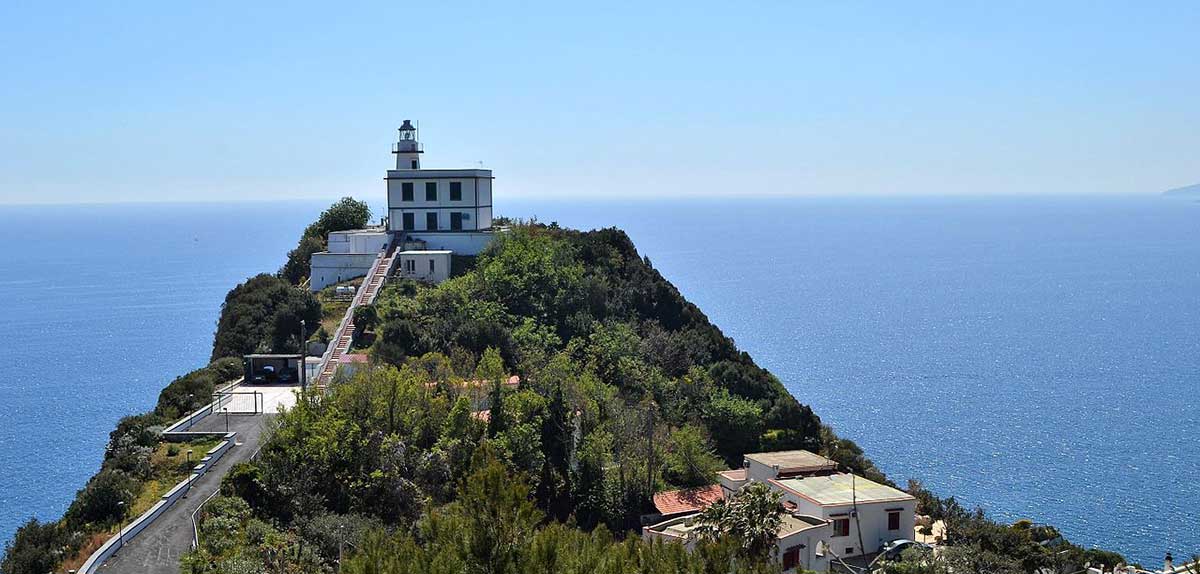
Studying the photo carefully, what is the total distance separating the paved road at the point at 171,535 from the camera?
22.9 m

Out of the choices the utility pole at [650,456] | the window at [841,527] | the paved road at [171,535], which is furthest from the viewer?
the utility pole at [650,456]

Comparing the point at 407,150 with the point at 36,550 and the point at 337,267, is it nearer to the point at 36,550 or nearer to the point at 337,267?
the point at 337,267

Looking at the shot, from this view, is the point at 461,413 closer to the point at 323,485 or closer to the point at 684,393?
the point at 323,485

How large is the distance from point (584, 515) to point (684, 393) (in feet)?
36.1

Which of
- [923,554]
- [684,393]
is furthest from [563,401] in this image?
[923,554]

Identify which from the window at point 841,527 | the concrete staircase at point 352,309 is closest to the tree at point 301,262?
the concrete staircase at point 352,309

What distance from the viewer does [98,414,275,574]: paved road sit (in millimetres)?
22938

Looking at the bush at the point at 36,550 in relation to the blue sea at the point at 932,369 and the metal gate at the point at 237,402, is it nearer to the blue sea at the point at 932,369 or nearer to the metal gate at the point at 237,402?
the metal gate at the point at 237,402

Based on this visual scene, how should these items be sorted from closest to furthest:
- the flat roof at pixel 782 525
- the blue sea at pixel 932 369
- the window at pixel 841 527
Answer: the flat roof at pixel 782 525
the window at pixel 841 527
the blue sea at pixel 932 369

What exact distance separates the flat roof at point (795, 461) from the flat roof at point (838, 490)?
489 millimetres

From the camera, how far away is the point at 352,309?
1731 inches

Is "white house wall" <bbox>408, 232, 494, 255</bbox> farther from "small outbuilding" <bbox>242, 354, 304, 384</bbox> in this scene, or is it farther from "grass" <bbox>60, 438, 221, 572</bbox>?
"grass" <bbox>60, 438, 221, 572</bbox>

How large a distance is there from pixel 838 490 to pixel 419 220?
91.5ft

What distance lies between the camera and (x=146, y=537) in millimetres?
24594
